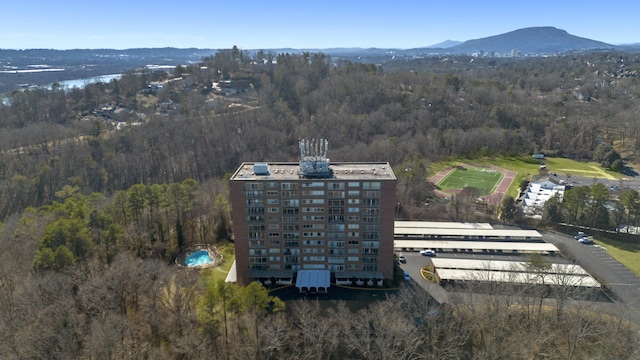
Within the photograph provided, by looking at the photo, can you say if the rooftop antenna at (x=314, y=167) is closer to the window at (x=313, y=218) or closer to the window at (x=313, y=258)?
the window at (x=313, y=218)

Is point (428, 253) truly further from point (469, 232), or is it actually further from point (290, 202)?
point (290, 202)

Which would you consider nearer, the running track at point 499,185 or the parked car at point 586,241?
the parked car at point 586,241

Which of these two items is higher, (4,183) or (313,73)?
(313,73)

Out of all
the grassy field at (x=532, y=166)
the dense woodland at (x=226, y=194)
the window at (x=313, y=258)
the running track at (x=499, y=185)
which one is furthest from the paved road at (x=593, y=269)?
the grassy field at (x=532, y=166)

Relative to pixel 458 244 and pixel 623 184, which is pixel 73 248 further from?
pixel 623 184

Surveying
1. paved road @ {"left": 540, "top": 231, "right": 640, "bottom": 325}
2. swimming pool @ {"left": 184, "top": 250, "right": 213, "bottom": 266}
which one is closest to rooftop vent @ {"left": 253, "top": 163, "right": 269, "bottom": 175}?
swimming pool @ {"left": 184, "top": 250, "right": 213, "bottom": 266}

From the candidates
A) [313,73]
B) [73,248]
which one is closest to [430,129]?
[313,73]
